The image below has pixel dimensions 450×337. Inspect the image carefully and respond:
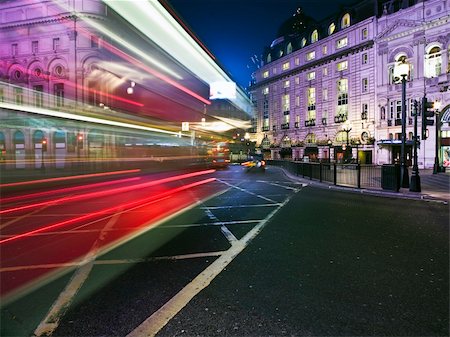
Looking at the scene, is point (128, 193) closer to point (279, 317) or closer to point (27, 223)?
point (27, 223)

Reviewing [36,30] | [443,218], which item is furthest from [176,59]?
[36,30]

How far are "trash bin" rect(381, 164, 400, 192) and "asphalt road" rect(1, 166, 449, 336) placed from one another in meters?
7.41

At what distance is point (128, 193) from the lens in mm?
14102

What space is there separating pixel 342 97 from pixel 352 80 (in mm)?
3832

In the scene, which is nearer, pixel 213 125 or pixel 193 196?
pixel 193 196

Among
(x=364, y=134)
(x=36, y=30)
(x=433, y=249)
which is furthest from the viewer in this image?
(x=364, y=134)

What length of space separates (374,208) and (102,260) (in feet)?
28.3

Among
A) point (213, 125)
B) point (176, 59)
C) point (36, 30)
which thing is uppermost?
point (36, 30)

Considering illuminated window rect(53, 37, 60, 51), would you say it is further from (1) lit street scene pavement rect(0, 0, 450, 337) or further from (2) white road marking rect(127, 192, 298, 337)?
(2) white road marking rect(127, 192, 298, 337)

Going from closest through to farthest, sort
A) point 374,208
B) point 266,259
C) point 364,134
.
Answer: point 266,259, point 374,208, point 364,134

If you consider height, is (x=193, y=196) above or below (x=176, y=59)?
below

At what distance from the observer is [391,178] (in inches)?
575

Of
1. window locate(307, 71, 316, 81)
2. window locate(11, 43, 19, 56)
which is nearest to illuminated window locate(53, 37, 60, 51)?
window locate(11, 43, 19, 56)

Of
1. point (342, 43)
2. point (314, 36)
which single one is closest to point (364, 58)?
point (342, 43)
